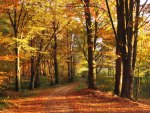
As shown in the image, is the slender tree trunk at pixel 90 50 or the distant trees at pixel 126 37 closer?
the distant trees at pixel 126 37

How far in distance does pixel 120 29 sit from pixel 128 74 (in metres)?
2.95

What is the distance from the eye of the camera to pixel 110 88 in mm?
34625

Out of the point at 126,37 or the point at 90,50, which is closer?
the point at 126,37

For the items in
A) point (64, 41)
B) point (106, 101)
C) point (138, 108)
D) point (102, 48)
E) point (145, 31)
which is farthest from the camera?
point (64, 41)

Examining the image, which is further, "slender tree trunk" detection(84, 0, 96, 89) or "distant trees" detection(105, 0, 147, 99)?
"slender tree trunk" detection(84, 0, 96, 89)

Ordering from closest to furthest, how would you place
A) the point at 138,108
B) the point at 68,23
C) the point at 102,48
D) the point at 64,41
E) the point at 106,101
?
the point at 138,108 → the point at 106,101 → the point at 68,23 → the point at 102,48 → the point at 64,41

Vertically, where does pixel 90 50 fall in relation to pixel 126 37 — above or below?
below

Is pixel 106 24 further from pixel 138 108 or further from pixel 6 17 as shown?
pixel 138 108

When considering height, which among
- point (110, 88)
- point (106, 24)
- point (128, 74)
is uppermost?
point (106, 24)

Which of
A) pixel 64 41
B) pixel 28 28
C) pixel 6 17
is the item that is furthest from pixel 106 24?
pixel 64 41

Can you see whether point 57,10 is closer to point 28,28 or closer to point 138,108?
point 28,28

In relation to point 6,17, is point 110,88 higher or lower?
lower

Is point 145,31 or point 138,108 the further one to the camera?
point 145,31

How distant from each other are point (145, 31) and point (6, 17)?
1553 centimetres
